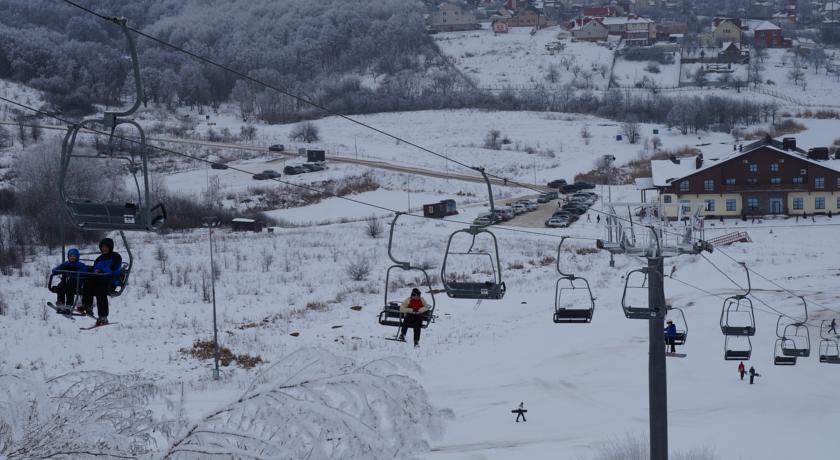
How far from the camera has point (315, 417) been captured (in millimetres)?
5816

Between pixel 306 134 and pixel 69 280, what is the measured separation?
71262 millimetres

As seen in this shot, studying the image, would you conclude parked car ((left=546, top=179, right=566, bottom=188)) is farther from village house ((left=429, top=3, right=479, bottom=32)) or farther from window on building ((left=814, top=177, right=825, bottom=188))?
village house ((left=429, top=3, right=479, bottom=32))

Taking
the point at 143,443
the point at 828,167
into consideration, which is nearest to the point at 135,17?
the point at 828,167

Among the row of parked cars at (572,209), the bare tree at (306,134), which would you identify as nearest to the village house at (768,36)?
the bare tree at (306,134)

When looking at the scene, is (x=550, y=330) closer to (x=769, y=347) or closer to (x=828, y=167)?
(x=769, y=347)

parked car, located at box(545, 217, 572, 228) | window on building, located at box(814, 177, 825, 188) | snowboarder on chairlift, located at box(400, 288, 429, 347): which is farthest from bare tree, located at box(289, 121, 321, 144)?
snowboarder on chairlift, located at box(400, 288, 429, 347)

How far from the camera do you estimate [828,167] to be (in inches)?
1848

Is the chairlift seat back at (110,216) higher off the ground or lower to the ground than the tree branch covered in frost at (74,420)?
higher

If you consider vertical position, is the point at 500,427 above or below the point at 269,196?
below

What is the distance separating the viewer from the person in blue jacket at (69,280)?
904cm

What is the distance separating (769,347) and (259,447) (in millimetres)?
22991

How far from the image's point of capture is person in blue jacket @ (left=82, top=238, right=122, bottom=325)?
9.27 metres

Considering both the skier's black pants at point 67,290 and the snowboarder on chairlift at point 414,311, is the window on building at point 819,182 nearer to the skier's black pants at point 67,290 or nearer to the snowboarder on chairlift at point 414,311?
the snowboarder on chairlift at point 414,311

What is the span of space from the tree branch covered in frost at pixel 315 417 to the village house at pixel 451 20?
133130mm
